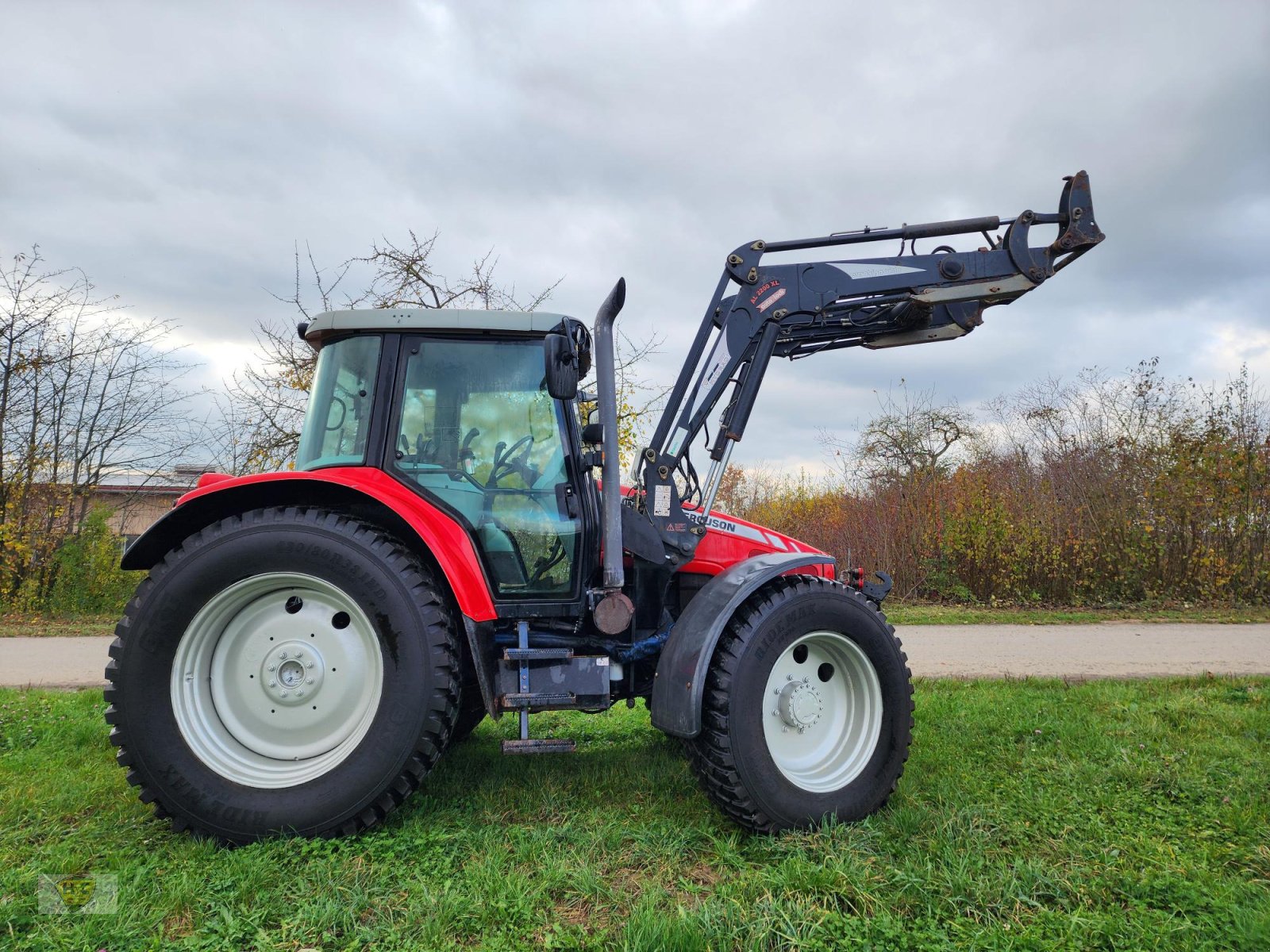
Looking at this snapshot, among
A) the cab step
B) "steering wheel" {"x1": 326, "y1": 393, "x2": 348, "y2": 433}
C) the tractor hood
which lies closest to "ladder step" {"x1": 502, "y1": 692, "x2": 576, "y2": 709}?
the cab step

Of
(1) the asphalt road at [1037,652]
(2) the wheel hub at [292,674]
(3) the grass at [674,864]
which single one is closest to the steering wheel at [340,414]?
(2) the wheel hub at [292,674]

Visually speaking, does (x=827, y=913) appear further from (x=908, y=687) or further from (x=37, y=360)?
(x=37, y=360)

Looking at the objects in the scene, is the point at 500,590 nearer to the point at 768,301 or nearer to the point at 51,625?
the point at 768,301

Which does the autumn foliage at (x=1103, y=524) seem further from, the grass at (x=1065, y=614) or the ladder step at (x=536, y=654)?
the ladder step at (x=536, y=654)

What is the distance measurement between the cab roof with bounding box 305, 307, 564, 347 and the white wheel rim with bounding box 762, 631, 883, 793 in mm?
1742

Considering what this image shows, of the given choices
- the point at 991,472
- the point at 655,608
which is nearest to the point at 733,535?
the point at 655,608

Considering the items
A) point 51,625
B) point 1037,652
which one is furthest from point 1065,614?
point 51,625

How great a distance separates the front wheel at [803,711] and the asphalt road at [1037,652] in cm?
356

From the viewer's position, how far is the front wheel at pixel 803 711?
2965 mm

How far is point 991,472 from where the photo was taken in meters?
12.0

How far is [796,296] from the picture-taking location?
3646 mm

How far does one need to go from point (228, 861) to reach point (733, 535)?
238 centimetres

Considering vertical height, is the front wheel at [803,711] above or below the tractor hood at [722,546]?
below

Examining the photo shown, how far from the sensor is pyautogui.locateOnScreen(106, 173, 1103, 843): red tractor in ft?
9.55
